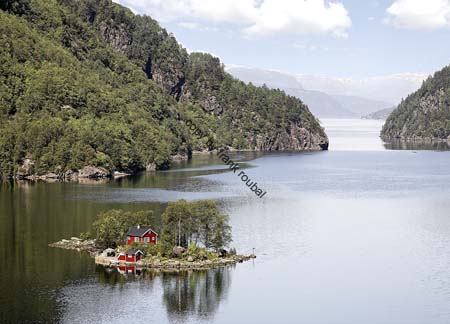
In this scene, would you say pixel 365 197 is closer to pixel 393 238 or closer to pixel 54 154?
pixel 393 238

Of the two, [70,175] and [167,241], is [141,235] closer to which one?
[167,241]

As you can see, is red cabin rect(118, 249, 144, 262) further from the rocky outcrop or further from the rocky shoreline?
the rocky outcrop

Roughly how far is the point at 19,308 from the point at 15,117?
416ft

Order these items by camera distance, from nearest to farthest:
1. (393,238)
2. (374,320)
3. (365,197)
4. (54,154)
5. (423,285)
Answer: (374,320) < (423,285) < (393,238) < (365,197) < (54,154)

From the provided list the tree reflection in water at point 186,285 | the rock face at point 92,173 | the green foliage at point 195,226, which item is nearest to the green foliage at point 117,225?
the green foliage at point 195,226

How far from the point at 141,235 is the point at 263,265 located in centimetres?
1378

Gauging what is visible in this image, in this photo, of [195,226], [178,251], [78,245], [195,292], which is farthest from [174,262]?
[78,245]

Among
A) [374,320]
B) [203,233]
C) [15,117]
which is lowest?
[374,320]

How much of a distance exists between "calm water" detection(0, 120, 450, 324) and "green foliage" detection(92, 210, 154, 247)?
3831 mm

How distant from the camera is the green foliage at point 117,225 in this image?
8456 cm

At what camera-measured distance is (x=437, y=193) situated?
468ft

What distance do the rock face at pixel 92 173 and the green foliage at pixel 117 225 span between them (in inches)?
3144

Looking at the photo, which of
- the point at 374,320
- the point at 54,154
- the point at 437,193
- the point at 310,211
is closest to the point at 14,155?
the point at 54,154

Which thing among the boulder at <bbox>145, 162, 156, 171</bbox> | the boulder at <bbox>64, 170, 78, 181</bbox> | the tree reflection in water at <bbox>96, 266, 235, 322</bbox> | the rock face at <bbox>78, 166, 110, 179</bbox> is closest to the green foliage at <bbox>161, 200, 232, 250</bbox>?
the tree reflection in water at <bbox>96, 266, 235, 322</bbox>
